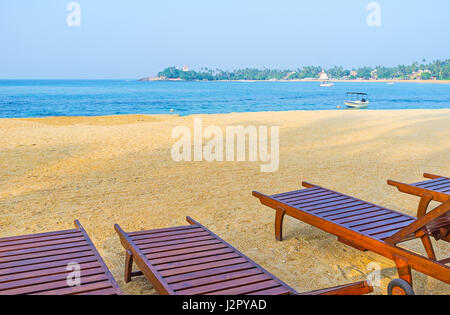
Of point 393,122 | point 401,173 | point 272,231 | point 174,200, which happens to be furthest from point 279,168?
point 393,122

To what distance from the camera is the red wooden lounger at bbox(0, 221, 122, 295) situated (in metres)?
2.49

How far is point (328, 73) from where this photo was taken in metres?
185

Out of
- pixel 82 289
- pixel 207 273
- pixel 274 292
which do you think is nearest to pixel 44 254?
pixel 82 289

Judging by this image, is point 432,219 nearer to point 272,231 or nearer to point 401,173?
point 272,231

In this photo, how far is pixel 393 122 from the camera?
15.2 m

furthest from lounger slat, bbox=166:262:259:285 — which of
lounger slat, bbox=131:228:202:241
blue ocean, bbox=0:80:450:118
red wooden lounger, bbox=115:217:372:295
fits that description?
blue ocean, bbox=0:80:450:118

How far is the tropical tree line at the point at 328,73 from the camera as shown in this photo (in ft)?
525

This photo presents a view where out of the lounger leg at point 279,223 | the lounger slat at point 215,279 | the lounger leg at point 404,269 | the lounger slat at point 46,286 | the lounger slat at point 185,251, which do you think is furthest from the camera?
the lounger leg at point 279,223

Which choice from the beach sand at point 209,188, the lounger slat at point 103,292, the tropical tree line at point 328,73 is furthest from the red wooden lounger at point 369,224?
the tropical tree line at point 328,73

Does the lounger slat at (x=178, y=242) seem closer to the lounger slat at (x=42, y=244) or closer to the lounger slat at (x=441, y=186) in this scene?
the lounger slat at (x=42, y=244)

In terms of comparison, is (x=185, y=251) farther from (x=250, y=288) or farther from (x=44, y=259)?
(x=44, y=259)

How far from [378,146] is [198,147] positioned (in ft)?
13.9

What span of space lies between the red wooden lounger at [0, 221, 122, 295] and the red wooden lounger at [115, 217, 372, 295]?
0.31 m

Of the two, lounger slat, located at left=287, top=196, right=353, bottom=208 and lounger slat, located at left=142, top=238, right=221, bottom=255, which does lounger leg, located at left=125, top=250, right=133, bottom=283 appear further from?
lounger slat, located at left=287, top=196, right=353, bottom=208
